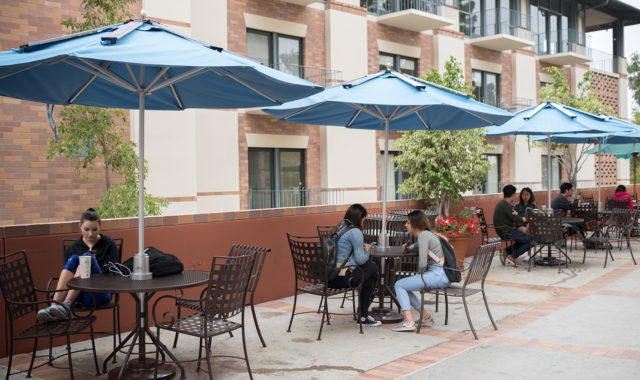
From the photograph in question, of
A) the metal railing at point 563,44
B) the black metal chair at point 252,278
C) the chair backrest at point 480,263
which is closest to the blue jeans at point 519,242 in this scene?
the chair backrest at point 480,263

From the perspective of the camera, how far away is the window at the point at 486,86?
23.7 meters

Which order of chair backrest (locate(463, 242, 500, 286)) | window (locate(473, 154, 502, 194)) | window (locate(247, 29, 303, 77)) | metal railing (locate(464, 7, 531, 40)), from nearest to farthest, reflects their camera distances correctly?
chair backrest (locate(463, 242, 500, 286)), window (locate(247, 29, 303, 77)), metal railing (locate(464, 7, 531, 40)), window (locate(473, 154, 502, 194))

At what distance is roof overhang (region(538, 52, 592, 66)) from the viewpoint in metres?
26.9

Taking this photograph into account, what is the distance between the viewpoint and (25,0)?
11.1 meters

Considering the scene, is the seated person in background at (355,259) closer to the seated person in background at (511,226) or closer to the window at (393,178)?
the seated person in background at (511,226)

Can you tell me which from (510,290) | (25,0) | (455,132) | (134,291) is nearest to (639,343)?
(510,290)

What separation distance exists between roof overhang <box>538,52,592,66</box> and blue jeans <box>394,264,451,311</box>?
74.3 ft

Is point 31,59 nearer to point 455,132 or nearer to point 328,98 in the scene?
point 328,98

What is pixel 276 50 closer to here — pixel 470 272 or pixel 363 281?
pixel 363 281

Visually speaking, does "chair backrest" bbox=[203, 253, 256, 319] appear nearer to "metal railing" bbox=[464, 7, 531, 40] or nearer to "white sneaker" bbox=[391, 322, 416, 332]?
"white sneaker" bbox=[391, 322, 416, 332]

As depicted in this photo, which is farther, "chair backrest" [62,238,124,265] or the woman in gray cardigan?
the woman in gray cardigan

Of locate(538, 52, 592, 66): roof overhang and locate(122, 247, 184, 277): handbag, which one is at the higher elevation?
locate(538, 52, 592, 66): roof overhang

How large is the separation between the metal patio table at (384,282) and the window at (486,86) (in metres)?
17.1

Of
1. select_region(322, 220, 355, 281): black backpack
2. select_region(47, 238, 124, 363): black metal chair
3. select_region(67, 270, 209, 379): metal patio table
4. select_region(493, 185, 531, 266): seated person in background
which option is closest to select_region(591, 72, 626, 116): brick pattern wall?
select_region(493, 185, 531, 266): seated person in background
